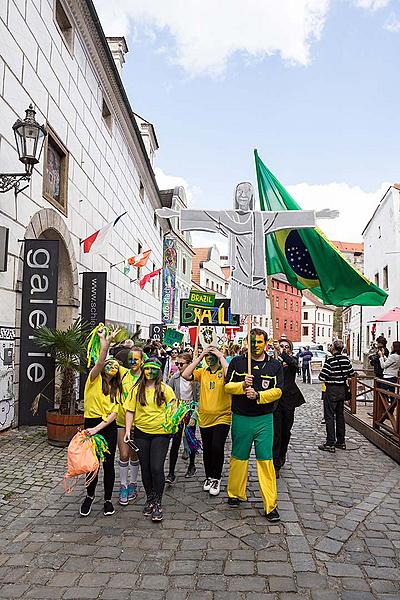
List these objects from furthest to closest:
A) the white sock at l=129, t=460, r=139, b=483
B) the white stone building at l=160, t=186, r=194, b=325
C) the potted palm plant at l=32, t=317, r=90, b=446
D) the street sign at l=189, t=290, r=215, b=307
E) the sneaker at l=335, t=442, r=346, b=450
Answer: the white stone building at l=160, t=186, r=194, b=325 < the street sign at l=189, t=290, r=215, b=307 < the sneaker at l=335, t=442, r=346, b=450 < the potted palm plant at l=32, t=317, r=90, b=446 < the white sock at l=129, t=460, r=139, b=483

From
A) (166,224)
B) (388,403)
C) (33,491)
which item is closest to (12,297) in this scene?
(33,491)

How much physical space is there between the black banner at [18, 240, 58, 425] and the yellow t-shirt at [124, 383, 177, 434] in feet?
15.0

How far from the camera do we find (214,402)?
20.9ft

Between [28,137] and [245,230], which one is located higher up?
[28,137]

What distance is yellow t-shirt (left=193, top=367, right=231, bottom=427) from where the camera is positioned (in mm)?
6355

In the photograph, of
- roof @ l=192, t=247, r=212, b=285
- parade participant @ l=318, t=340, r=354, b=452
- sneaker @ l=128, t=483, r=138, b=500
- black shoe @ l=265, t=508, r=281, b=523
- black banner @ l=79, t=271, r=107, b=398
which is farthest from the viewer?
roof @ l=192, t=247, r=212, b=285

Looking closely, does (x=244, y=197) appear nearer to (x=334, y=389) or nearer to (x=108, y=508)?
(x=334, y=389)

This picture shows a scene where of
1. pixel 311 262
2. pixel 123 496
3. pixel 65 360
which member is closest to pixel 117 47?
pixel 65 360

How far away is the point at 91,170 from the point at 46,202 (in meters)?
4.32

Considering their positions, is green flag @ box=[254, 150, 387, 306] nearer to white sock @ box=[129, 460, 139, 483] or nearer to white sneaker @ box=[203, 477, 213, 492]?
white sneaker @ box=[203, 477, 213, 492]

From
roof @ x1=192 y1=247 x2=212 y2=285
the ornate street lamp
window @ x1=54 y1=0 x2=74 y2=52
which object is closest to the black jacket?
the ornate street lamp

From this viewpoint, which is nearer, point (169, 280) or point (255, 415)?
point (255, 415)

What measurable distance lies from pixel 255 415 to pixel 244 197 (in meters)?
2.83

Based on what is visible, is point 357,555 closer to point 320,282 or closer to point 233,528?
point 233,528
